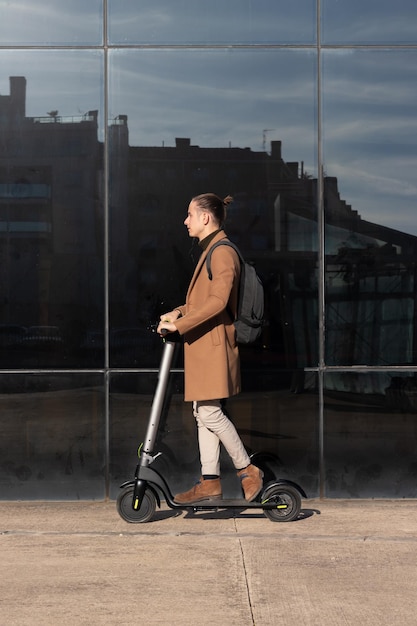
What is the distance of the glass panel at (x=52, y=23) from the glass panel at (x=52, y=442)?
2352 millimetres

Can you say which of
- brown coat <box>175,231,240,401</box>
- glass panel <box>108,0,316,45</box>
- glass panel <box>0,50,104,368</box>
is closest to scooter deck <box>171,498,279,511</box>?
brown coat <box>175,231,240,401</box>

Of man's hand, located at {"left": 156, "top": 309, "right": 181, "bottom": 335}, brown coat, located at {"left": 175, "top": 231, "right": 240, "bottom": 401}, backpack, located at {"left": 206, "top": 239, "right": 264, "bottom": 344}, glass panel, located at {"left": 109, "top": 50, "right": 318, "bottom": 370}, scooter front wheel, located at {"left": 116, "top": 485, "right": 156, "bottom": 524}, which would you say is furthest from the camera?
glass panel, located at {"left": 109, "top": 50, "right": 318, "bottom": 370}

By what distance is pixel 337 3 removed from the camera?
7.54 meters

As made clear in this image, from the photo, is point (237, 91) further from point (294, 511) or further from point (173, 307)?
point (294, 511)

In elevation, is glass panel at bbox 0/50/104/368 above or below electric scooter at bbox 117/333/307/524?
above

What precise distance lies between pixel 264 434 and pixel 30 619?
9.47 feet

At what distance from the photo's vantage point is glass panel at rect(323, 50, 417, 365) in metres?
7.52

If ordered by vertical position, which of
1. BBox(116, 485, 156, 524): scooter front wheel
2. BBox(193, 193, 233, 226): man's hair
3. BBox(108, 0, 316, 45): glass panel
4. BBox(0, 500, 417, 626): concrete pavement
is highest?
BBox(108, 0, 316, 45): glass panel

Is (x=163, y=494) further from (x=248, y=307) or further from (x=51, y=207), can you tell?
(x=51, y=207)

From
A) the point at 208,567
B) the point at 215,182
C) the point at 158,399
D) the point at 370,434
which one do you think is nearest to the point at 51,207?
the point at 215,182

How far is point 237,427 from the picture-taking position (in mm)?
7520

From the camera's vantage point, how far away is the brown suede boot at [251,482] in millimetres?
6520

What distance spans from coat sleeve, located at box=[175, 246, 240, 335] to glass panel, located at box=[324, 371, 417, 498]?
4.26 feet

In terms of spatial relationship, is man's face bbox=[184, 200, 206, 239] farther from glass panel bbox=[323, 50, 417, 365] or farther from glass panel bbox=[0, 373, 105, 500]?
glass panel bbox=[0, 373, 105, 500]
